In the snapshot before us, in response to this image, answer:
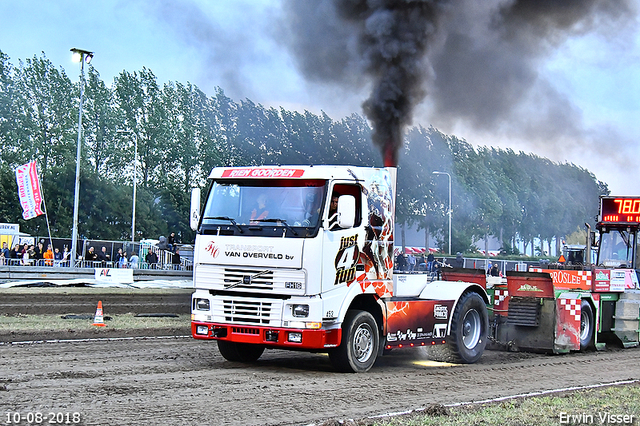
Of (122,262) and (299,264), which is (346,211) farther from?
(122,262)

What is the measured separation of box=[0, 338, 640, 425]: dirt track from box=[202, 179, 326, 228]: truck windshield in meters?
2.12

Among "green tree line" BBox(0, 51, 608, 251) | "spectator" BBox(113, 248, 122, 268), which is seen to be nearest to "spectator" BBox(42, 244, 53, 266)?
"spectator" BBox(113, 248, 122, 268)

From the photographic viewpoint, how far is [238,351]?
11594 mm

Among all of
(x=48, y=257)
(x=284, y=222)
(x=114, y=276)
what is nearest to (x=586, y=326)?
(x=284, y=222)

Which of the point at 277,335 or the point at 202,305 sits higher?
the point at 202,305

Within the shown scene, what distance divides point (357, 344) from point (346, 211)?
6.62 feet

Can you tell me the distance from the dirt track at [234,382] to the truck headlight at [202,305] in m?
0.85

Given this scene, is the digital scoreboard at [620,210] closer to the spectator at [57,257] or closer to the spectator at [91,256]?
the spectator at [57,257]

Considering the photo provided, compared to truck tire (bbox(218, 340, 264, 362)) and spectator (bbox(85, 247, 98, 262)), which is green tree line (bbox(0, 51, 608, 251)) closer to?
spectator (bbox(85, 247, 98, 262))

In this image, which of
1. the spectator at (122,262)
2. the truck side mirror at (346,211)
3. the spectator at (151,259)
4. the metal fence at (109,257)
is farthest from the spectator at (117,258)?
the truck side mirror at (346,211)

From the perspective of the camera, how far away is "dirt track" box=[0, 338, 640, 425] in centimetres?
760

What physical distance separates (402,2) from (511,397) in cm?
1197

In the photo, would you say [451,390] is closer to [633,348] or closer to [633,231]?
[633,348]

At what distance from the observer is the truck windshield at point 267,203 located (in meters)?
10.4
